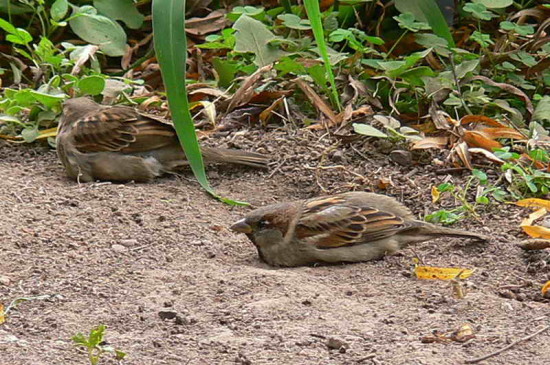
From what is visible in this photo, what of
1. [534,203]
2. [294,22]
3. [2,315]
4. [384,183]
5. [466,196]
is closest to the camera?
[2,315]

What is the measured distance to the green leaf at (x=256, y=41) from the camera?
6.98 metres

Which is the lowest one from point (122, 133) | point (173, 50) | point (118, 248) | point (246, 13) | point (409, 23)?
point (122, 133)

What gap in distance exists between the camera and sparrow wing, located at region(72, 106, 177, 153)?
6465mm

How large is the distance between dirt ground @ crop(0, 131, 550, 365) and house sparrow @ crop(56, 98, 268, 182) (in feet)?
0.38

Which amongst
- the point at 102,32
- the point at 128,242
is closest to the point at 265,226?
the point at 128,242

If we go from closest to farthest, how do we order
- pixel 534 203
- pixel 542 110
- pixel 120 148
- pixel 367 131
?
pixel 534 203 < pixel 367 131 < pixel 120 148 < pixel 542 110

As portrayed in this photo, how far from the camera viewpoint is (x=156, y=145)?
21.2 feet

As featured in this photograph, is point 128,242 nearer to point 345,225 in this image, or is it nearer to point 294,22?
point 345,225

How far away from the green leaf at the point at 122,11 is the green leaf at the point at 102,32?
14 cm

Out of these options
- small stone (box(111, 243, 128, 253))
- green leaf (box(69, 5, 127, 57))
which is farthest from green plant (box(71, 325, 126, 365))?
green leaf (box(69, 5, 127, 57))

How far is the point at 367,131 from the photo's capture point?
6.18m

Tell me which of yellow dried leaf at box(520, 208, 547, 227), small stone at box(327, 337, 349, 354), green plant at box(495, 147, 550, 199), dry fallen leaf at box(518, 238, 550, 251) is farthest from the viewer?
green plant at box(495, 147, 550, 199)

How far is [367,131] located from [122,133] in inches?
57.0

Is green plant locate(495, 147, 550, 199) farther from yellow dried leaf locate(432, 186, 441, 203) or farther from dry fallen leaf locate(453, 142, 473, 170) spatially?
yellow dried leaf locate(432, 186, 441, 203)
